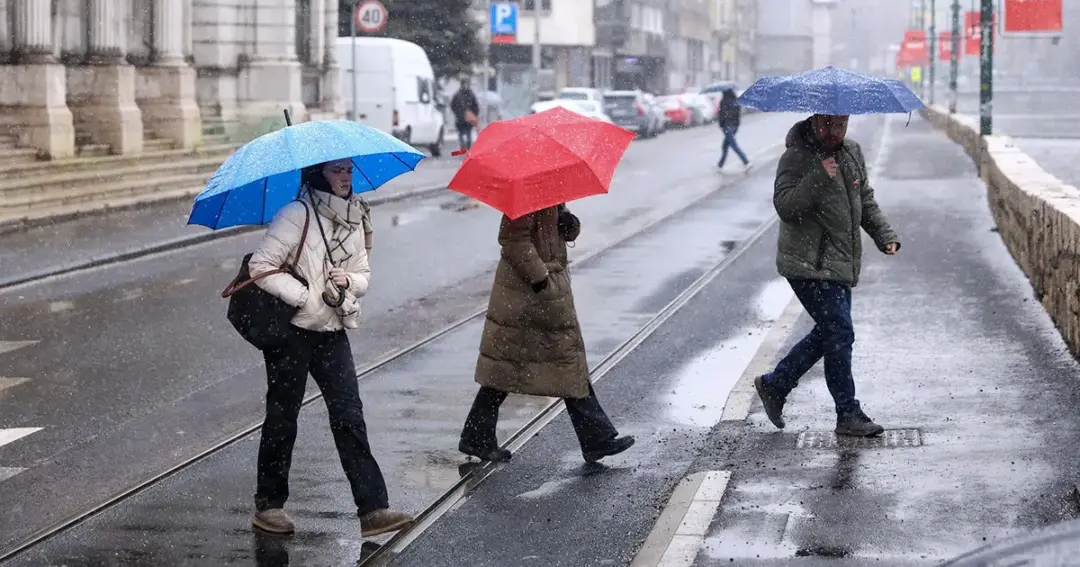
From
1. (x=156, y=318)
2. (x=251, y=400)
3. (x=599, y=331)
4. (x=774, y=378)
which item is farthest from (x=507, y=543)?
(x=156, y=318)

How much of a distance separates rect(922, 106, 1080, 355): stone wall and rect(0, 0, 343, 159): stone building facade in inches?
546

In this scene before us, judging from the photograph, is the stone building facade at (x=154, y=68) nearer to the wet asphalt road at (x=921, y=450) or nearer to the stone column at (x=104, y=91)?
the stone column at (x=104, y=91)

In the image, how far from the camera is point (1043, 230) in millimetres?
13305

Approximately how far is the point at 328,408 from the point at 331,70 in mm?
32682

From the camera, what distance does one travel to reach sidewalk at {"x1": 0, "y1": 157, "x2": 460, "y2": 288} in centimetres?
1748

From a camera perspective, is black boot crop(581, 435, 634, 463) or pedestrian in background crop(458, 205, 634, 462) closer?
pedestrian in background crop(458, 205, 634, 462)

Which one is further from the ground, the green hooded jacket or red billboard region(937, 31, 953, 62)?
red billboard region(937, 31, 953, 62)

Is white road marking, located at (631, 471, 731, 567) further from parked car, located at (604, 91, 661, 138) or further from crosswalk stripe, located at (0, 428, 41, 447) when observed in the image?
parked car, located at (604, 91, 661, 138)

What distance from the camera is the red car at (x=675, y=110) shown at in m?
64.8

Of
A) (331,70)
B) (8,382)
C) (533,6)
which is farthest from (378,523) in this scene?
(533,6)

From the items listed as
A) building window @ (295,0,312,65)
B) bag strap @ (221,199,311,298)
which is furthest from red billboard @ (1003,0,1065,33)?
bag strap @ (221,199,311,298)

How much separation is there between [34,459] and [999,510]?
4.65 meters

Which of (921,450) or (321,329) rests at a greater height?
(321,329)

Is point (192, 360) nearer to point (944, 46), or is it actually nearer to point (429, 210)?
point (429, 210)
